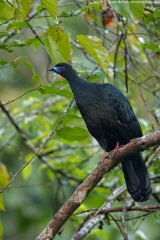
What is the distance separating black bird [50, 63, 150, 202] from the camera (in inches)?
171

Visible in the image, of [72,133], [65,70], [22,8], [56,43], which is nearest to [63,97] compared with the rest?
[65,70]

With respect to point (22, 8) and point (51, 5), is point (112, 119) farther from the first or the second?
point (51, 5)

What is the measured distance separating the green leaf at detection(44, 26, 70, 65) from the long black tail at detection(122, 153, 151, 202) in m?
1.56

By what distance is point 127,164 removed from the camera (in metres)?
4.60

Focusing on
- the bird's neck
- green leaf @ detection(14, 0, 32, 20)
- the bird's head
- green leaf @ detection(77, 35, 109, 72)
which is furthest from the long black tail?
green leaf @ detection(14, 0, 32, 20)

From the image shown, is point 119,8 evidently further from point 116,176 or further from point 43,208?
point 43,208

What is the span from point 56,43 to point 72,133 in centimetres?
159

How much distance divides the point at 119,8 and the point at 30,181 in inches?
226

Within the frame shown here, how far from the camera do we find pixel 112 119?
4.36 m

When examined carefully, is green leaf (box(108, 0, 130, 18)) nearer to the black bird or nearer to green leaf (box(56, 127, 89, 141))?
the black bird

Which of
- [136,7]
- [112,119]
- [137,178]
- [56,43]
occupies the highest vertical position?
[56,43]

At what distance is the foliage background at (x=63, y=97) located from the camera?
11.1ft

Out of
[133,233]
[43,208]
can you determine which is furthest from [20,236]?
[133,233]

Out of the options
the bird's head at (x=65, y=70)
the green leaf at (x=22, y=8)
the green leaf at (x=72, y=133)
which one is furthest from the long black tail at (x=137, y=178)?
the green leaf at (x=22, y=8)
